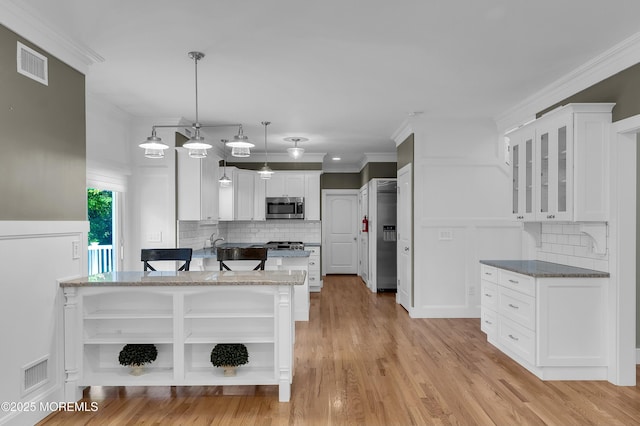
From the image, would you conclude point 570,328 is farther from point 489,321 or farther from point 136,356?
point 136,356

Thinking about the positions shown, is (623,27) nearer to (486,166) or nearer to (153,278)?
(486,166)

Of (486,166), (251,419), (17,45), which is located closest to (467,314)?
(486,166)

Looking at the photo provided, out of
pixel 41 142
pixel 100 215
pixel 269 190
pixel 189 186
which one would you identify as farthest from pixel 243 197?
pixel 41 142

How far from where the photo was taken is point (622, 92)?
3.57m

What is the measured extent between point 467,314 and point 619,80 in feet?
11.5

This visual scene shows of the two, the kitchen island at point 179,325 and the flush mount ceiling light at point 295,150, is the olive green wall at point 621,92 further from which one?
the flush mount ceiling light at point 295,150

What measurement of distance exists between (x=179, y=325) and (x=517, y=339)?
302cm

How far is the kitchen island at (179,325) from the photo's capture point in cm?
325

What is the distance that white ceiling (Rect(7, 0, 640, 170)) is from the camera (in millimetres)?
2826

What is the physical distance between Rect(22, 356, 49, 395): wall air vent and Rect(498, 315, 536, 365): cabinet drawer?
3857 mm

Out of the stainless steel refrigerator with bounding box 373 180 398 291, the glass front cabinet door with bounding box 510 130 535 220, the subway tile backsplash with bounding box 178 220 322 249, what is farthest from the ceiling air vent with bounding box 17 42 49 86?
the stainless steel refrigerator with bounding box 373 180 398 291

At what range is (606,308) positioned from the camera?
3.67 metres

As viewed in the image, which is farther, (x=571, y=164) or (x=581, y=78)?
(x=581, y=78)

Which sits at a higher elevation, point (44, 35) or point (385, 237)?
point (44, 35)
